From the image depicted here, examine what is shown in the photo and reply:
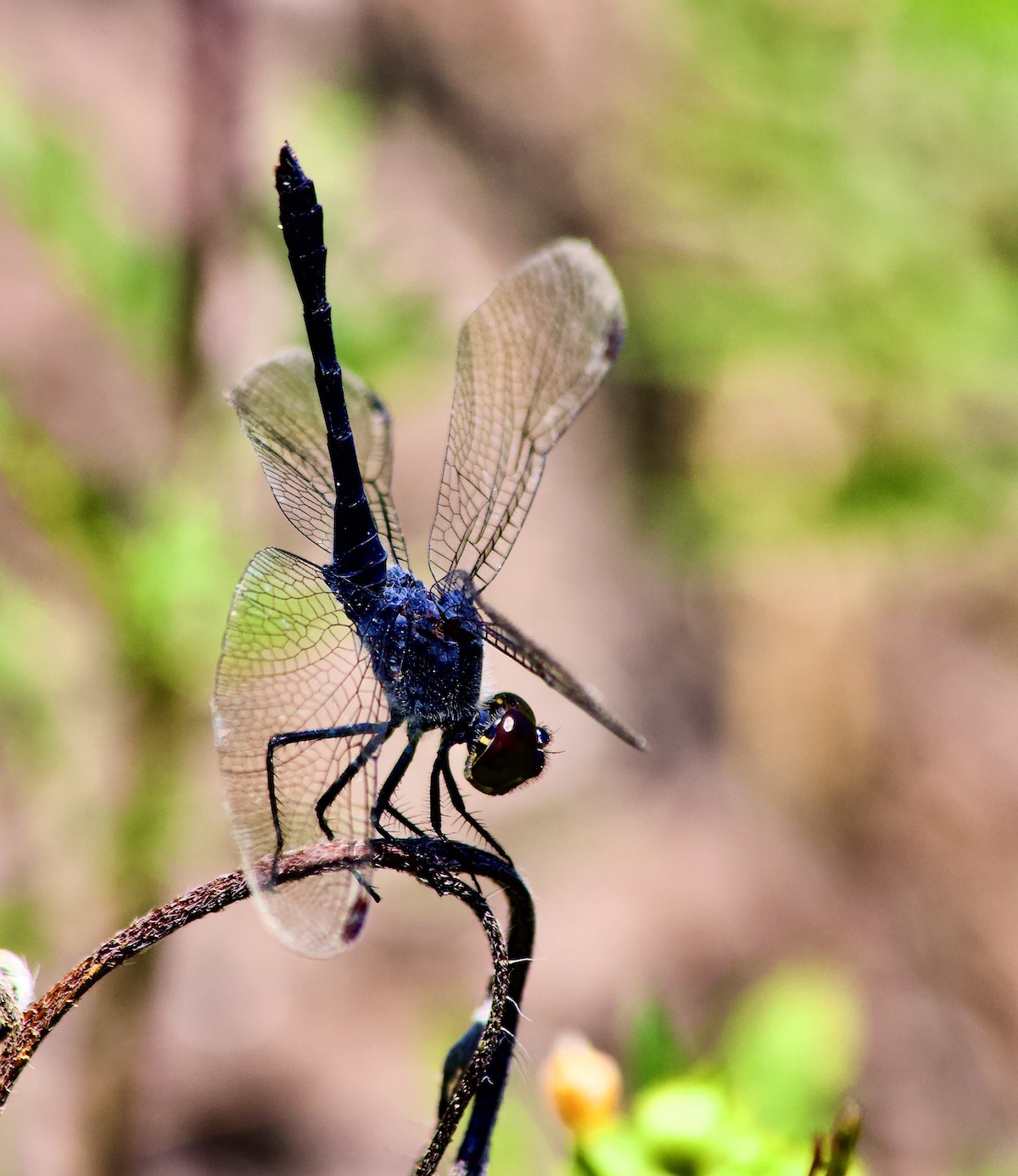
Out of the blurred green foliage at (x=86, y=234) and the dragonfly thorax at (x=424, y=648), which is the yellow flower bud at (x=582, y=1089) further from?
the blurred green foliage at (x=86, y=234)

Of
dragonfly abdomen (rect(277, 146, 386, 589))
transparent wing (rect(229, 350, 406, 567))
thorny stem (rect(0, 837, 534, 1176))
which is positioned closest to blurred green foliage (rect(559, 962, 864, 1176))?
thorny stem (rect(0, 837, 534, 1176))

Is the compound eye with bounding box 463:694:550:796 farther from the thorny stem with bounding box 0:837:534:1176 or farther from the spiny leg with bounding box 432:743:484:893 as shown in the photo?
the thorny stem with bounding box 0:837:534:1176

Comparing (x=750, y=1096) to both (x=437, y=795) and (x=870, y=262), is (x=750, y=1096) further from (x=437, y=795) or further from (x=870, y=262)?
(x=870, y=262)

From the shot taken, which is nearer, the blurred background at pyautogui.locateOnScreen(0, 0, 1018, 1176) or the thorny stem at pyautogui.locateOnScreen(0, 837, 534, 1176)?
the thorny stem at pyautogui.locateOnScreen(0, 837, 534, 1176)

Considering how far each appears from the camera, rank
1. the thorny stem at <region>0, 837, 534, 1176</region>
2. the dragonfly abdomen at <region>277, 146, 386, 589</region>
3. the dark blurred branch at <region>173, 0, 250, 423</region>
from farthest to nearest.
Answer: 1. the dark blurred branch at <region>173, 0, 250, 423</region>
2. the dragonfly abdomen at <region>277, 146, 386, 589</region>
3. the thorny stem at <region>0, 837, 534, 1176</region>

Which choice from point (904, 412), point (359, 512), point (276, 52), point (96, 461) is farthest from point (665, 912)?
point (276, 52)

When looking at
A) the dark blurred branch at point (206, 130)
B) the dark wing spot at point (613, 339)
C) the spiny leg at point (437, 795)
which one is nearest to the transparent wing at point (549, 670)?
the spiny leg at point (437, 795)

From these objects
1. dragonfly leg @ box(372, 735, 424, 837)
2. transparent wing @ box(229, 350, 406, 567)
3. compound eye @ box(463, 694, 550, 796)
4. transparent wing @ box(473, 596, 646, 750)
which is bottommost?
dragonfly leg @ box(372, 735, 424, 837)
